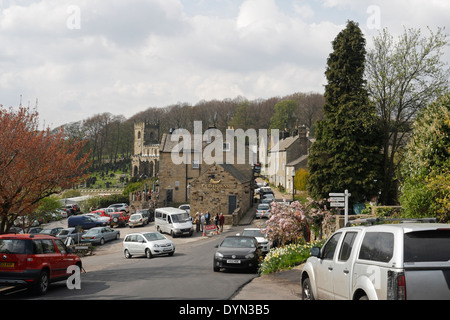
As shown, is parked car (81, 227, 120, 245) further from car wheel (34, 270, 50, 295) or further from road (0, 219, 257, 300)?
car wheel (34, 270, 50, 295)

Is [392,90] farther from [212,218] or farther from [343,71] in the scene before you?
[212,218]

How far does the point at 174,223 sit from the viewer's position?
35.0 m

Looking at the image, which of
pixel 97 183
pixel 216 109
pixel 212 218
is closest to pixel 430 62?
pixel 212 218

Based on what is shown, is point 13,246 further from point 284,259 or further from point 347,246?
point 347,246

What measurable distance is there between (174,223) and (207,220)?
507cm

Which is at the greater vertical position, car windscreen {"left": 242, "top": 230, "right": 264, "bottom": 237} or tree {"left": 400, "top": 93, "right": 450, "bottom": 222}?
tree {"left": 400, "top": 93, "right": 450, "bottom": 222}

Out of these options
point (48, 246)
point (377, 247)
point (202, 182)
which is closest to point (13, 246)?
point (48, 246)

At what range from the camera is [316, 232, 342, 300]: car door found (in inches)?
319

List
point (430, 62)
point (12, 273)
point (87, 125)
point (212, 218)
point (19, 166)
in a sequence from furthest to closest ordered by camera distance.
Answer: point (87, 125) < point (212, 218) < point (430, 62) < point (19, 166) < point (12, 273)

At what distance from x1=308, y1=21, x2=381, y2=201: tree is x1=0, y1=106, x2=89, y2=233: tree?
17685 millimetres

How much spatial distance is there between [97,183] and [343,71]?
7421 centimetres

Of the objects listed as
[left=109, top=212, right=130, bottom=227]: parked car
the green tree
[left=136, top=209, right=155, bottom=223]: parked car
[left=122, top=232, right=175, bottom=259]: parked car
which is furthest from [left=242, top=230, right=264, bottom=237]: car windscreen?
the green tree

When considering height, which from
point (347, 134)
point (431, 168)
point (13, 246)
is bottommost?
point (13, 246)
